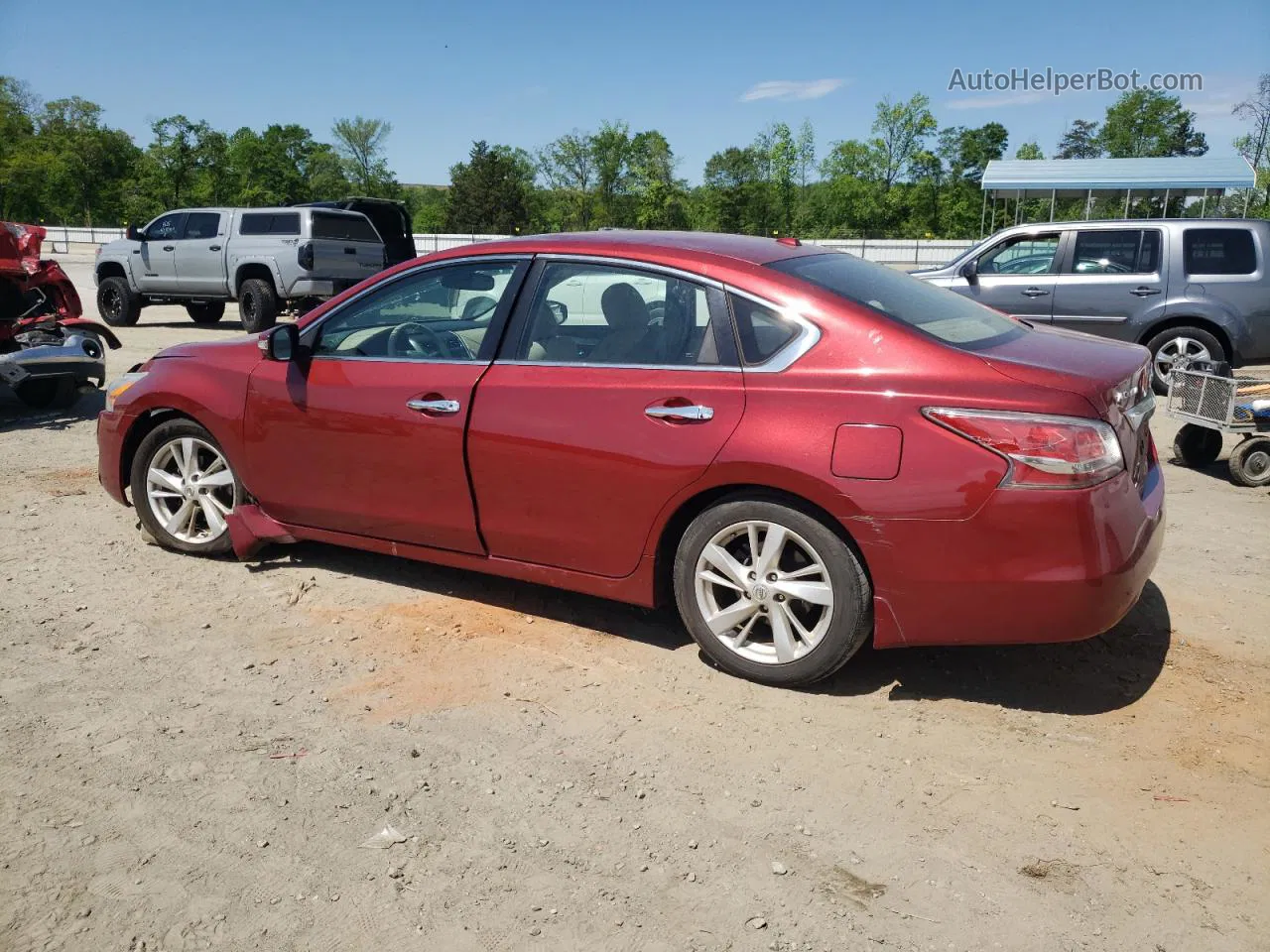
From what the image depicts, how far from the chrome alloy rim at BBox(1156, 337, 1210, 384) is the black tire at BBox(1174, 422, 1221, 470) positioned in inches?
121

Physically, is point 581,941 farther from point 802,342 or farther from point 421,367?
point 421,367

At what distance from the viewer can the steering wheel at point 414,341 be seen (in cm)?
457

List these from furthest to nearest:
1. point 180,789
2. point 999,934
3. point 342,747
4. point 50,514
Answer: point 50,514
point 342,747
point 180,789
point 999,934

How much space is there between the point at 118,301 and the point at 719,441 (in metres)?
16.9

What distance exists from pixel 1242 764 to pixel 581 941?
2208 mm

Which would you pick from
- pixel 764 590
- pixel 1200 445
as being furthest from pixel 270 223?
pixel 764 590

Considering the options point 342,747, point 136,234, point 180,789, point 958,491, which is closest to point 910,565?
point 958,491

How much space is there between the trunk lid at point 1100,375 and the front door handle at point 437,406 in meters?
2.07

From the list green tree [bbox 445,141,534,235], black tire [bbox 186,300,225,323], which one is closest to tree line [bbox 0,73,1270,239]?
green tree [bbox 445,141,534,235]

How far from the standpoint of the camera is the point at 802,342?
3.70m

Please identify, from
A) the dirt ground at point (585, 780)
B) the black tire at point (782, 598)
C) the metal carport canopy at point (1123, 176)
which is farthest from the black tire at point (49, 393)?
the metal carport canopy at point (1123, 176)

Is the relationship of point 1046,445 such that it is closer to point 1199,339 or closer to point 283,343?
point 283,343

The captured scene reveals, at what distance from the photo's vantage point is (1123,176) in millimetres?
41250

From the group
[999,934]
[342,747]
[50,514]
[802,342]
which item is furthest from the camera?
[50,514]
